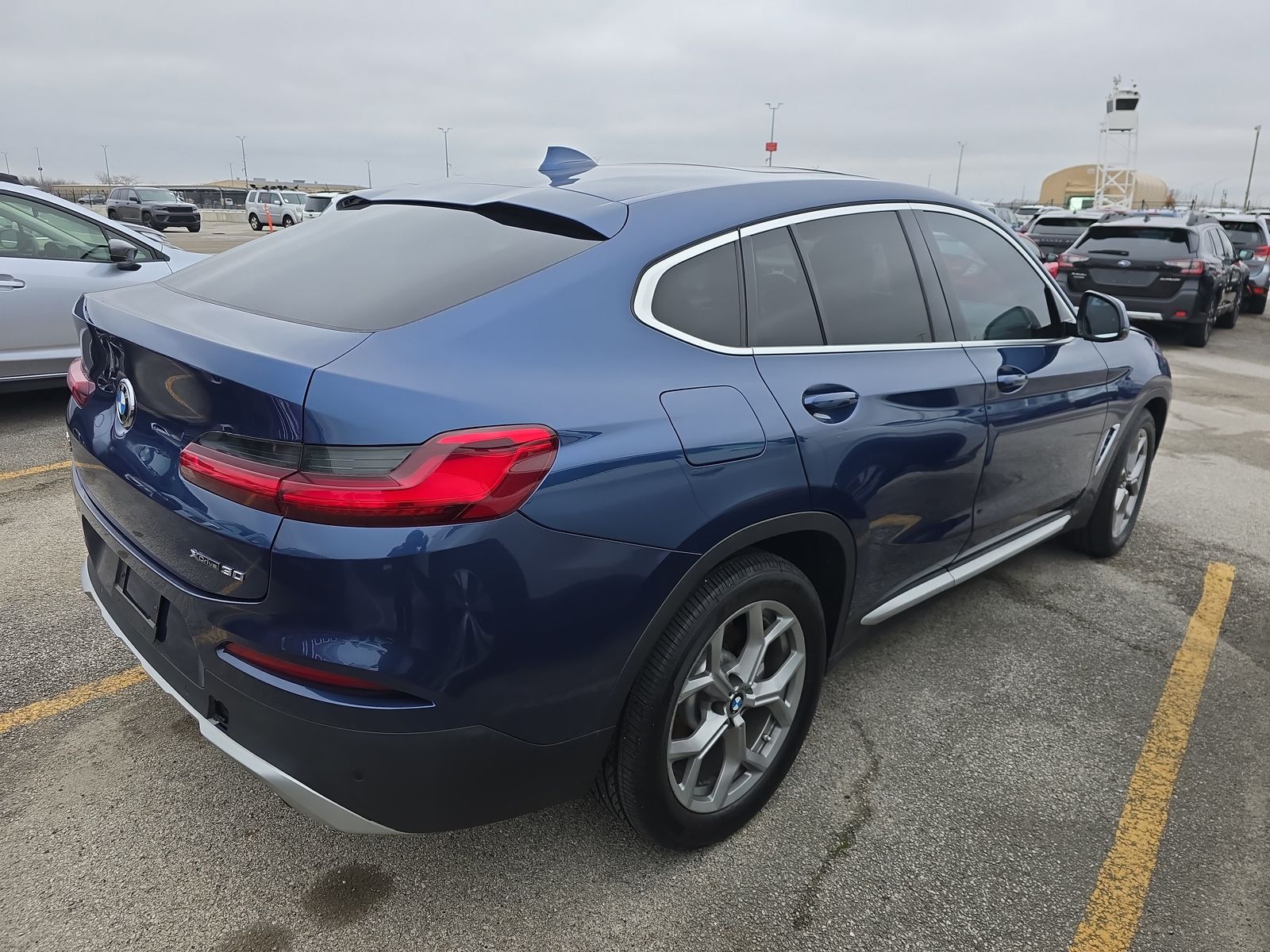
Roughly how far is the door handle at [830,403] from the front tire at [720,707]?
1.32 feet

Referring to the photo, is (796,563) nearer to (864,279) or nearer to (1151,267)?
(864,279)

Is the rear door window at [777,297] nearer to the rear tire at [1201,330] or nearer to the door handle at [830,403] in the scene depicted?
the door handle at [830,403]

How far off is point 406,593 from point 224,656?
0.49m

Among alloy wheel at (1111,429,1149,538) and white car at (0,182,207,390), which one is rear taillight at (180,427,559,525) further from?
white car at (0,182,207,390)

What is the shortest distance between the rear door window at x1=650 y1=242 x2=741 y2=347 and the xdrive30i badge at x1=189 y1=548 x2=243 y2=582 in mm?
1070

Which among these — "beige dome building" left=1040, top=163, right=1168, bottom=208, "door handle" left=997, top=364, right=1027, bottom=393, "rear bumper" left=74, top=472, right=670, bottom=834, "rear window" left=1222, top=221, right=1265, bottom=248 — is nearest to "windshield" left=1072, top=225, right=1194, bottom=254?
"rear window" left=1222, top=221, right=1265, bottom=248

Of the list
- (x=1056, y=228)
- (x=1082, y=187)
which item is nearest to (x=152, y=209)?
(x=1056, y=228)

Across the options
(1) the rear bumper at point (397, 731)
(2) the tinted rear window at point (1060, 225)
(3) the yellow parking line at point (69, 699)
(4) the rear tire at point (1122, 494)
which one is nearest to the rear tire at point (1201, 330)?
(2) the tinted rear window at point (1060, 225)

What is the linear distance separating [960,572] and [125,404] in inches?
106

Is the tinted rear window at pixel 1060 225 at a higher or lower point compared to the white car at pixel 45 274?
higher

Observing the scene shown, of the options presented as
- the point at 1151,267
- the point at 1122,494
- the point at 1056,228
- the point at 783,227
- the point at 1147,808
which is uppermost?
the point at 1056,228

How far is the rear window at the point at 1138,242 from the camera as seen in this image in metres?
11.7

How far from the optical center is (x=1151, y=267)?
11773mm

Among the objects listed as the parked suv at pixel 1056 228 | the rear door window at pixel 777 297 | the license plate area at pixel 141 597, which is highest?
the parked suv at pixel 1056 228
